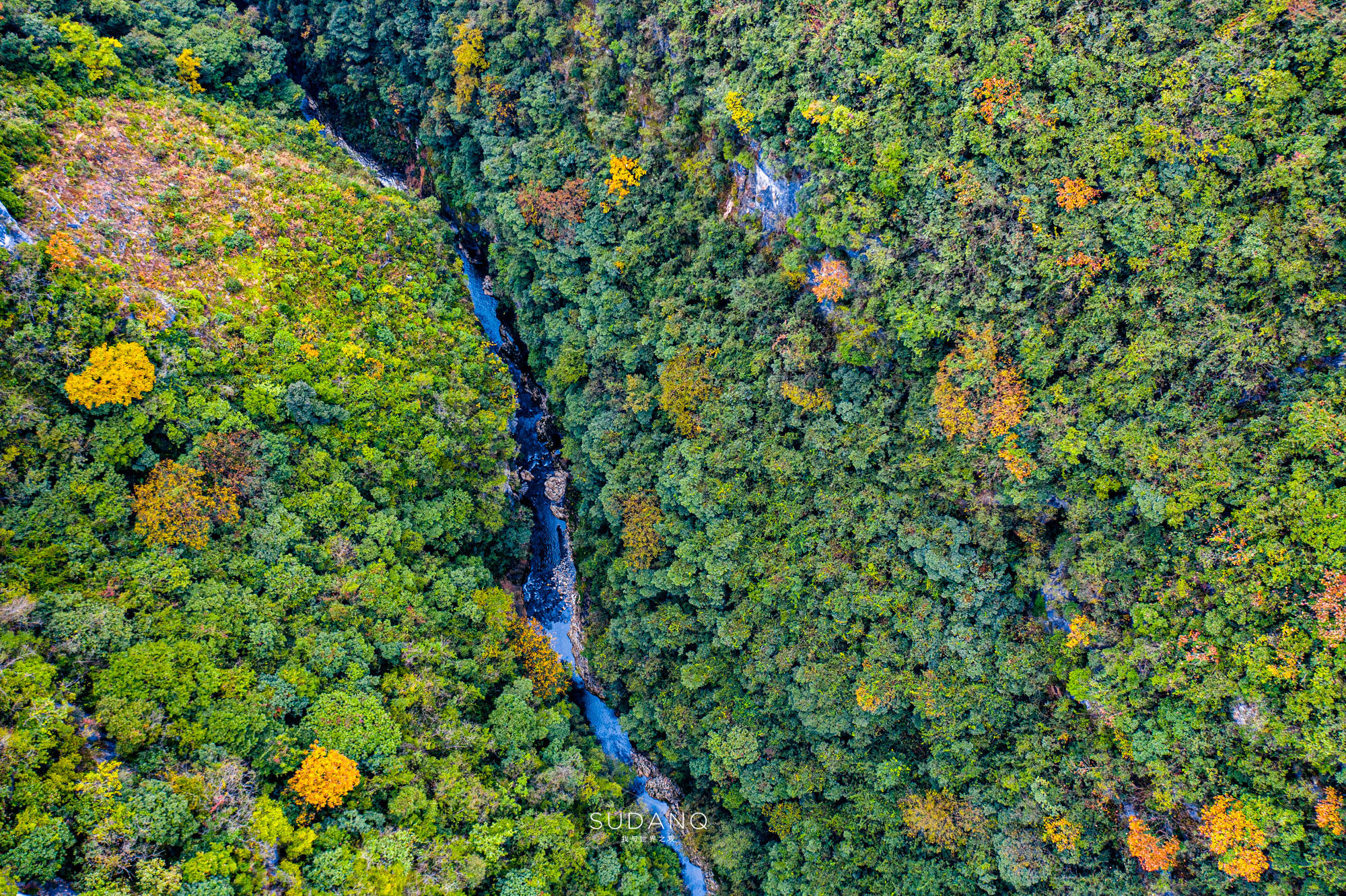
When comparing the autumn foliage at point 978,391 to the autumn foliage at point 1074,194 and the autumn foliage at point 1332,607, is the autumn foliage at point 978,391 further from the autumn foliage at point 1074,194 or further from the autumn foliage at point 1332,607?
the autumn foliage at point 1332,607

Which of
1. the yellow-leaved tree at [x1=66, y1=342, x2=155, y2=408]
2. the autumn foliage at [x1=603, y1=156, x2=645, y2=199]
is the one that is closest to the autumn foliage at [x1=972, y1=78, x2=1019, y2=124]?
the autumn foliage at [x1=603, y1=156, x2=645, y2=199]

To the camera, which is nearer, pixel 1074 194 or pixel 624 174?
pixel 1074 194

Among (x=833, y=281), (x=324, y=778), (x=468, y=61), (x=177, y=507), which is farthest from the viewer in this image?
(x=468, y=61)

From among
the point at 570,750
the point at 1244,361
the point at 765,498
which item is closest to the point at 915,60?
the point at 1244,361

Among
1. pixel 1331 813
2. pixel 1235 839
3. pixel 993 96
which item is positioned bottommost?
pixel 1235 839

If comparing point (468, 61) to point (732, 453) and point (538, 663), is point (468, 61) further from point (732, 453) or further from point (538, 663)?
point (538, 663)

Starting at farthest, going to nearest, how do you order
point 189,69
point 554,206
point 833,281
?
point 189,69 → point 554,206 → point 833,281

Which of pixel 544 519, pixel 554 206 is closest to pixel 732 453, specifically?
pixel 544 519

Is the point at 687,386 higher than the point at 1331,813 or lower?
higher

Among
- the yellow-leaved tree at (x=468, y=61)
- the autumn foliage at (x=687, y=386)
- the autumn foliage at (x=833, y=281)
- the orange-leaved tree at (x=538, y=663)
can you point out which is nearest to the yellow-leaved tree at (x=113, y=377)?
the orange-leaved tree at (x=538, y=663)
